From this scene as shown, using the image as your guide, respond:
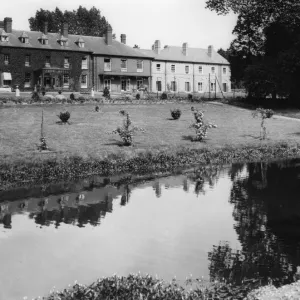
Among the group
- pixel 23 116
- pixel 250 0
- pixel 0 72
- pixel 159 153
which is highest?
pixel 250 0

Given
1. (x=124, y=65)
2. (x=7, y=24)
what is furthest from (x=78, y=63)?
(x=7, y=24)

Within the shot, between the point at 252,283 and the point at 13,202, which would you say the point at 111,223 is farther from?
the point at 252,283

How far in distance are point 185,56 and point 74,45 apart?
2163cm

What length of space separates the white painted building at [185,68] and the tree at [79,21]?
23.4 meters

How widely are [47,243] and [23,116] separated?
25.4m

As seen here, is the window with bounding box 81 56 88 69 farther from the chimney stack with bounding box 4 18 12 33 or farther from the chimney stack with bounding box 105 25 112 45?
the chimney stack with bounding box 4 18 12 33

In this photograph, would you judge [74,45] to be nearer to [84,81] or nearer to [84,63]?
[84,63]

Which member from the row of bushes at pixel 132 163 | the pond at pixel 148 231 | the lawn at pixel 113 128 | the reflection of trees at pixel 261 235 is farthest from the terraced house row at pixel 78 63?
the pond at pixel 148 231

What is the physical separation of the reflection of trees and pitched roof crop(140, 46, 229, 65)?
176 feet

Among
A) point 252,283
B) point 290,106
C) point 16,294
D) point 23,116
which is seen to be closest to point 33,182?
point 16,294

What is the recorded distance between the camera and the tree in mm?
93188

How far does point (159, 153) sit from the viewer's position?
2662 centimetres

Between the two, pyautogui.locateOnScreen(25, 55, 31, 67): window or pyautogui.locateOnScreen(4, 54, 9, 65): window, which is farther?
pyautogui.locateOnScreen(25, 55, 31, 67): window

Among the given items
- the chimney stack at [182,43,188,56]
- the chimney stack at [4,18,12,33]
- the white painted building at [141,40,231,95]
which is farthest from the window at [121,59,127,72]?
the chimney stack at [4,18,12,33]
